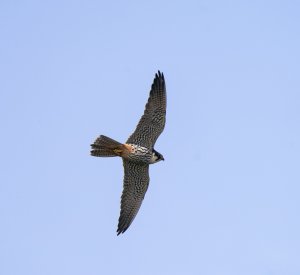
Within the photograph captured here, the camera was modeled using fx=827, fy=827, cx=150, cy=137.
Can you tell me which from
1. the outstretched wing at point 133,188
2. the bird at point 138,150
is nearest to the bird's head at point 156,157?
the bird at point 138,150

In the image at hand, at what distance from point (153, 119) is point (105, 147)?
146cm

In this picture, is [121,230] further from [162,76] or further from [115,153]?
[162,76]

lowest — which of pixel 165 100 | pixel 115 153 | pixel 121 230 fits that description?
pixel 121 230

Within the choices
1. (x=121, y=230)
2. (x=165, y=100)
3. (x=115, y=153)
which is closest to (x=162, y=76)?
(x=165, y=100)

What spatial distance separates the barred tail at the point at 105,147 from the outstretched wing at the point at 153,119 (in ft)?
1.53

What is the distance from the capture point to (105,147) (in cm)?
2077

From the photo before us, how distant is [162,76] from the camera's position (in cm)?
2148

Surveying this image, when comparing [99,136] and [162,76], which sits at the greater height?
[162,76]

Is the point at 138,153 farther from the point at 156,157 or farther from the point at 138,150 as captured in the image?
the point at 156,157

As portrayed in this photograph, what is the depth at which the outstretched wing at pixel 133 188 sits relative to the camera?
70.7 ft

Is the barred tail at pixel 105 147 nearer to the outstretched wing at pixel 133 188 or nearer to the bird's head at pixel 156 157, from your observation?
the outstretched wing at pixel 133 188

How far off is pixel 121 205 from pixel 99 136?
6.82 feet

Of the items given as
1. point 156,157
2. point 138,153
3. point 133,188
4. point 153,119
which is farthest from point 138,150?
point 133,188

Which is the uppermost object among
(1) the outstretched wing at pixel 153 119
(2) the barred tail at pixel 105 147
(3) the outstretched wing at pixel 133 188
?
(1) the outstretched wing at pixel 153 119
